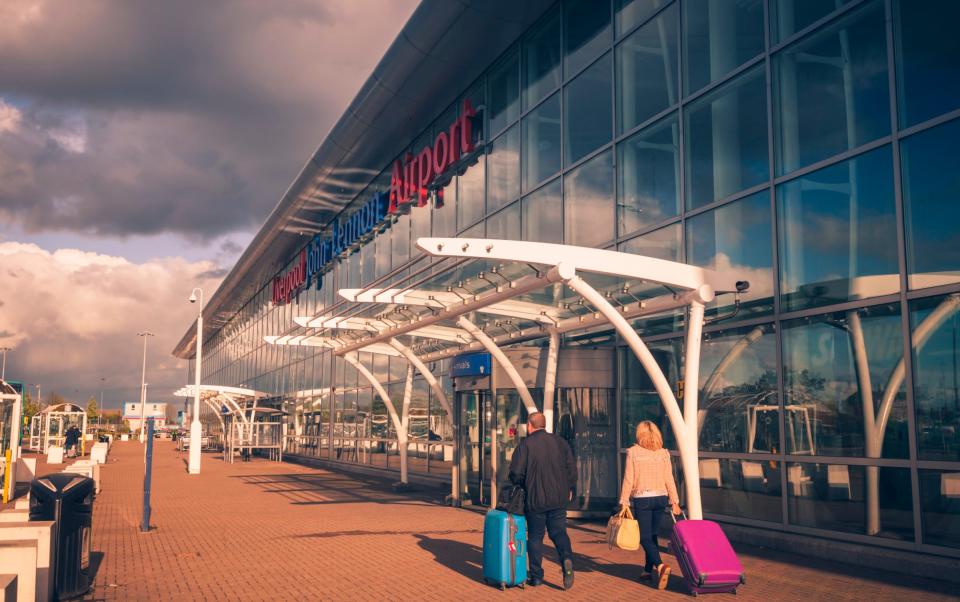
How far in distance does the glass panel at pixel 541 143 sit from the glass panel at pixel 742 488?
7.00 meters

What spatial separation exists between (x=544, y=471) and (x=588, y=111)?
9223 millimetres

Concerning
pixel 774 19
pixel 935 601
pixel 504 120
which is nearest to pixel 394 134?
pixel 504 120

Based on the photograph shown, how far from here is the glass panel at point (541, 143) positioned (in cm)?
1761

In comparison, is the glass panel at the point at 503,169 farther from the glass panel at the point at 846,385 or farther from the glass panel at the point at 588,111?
the glass panel at the point at 846,385

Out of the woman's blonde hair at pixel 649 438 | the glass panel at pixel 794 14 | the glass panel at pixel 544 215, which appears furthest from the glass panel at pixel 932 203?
the glass panel at pixel 544 215

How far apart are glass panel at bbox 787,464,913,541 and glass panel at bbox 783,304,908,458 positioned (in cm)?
23

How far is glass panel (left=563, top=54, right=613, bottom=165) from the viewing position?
15.9 metres

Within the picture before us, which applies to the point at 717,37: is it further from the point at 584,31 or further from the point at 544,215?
the point at 544,215

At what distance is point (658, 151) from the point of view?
14453 mm

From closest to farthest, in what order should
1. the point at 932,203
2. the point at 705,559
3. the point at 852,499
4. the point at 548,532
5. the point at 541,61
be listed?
the point at 705,559, the point at 548,532, the point at 932,203, the point at 852,499, the point at 541,61

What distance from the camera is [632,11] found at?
1538 cm

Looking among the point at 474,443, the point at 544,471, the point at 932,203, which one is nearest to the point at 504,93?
Answer: the point at 474,443

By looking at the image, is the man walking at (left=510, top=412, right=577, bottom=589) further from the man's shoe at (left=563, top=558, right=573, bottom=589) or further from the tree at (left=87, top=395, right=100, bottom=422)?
the tree at (left=87, top=395, right=100, bottom=422)

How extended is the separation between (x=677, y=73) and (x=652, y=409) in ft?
17.5
